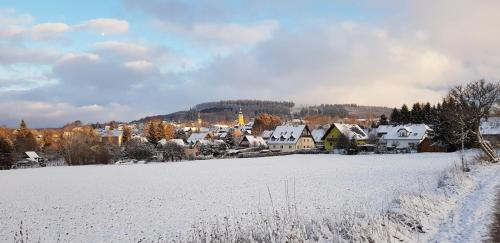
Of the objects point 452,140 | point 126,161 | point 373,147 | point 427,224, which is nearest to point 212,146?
point 126,161

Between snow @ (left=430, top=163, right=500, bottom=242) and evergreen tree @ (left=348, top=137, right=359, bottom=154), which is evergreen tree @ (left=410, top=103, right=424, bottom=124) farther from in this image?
snow @ (left=430, top=163, right=500, bottom=242)

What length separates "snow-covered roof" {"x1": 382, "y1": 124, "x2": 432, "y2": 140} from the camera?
289 ft

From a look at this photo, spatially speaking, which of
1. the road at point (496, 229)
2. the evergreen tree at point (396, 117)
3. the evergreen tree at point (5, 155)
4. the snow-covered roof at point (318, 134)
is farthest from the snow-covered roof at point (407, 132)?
the road at point (496, 229)

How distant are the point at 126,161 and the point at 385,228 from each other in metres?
78.7

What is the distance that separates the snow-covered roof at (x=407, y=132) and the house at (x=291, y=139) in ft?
66.6

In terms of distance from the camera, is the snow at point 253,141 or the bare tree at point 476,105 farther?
the snow at point 253,141

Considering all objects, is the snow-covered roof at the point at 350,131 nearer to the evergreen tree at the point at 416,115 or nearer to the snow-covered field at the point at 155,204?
the evergreen tree at the point at 416,115

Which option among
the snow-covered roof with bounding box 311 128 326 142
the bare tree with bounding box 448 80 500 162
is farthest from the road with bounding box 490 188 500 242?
the snow-covered roof with bounding box 311 128 326 142

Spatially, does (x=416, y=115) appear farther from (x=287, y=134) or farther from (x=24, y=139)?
(x=24, y=139)

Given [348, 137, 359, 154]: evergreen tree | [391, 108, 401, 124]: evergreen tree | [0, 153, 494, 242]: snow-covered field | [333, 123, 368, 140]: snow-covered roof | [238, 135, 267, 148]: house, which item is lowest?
[0, 153, 494, 242]: snow-covered field

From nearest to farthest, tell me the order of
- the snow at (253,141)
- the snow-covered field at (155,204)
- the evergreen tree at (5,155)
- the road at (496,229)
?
the road at (496,229)
the snow-covered field at (155,204)
the evergreen tree at (5,155)
the snow at (253,141)

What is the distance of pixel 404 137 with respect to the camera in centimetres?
9081

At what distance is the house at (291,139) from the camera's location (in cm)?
10547

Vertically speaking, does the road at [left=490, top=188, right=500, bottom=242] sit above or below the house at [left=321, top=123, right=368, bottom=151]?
below
